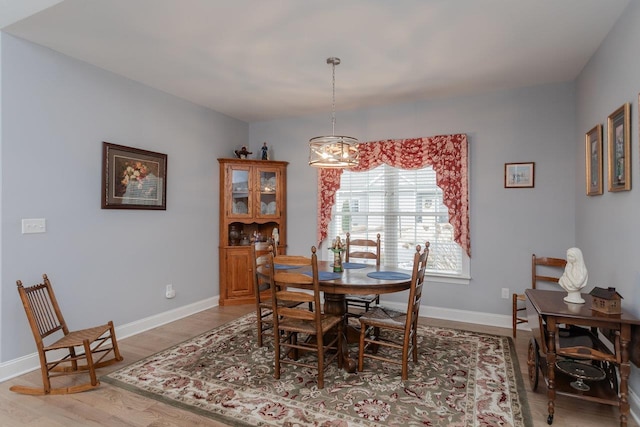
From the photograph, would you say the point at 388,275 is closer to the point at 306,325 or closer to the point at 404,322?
the point at 404,322

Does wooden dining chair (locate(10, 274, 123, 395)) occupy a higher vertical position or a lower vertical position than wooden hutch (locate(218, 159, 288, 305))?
lower

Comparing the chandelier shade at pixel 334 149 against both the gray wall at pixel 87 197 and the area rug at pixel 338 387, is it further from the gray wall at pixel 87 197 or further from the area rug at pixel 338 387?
the gray wall at pixel 87 197

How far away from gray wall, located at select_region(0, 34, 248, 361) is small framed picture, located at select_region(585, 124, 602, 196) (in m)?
4.29

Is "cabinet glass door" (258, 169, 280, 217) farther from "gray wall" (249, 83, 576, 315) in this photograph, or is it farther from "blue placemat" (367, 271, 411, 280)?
"blue placemat" (367, 271, 411, 280)

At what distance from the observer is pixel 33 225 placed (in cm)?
291

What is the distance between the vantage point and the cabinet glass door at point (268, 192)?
5.03 meters

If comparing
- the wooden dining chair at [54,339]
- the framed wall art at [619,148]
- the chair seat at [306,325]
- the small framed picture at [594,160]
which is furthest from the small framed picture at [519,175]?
the wooden dining chair at [54,339]

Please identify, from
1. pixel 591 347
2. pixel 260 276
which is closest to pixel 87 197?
pixel 260 276

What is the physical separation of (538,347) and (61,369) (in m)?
3.65

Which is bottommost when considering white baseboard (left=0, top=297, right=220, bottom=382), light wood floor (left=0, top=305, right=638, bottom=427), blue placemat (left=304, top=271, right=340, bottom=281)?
light wood floor (left=0, top=305, right=638, bottom=427)

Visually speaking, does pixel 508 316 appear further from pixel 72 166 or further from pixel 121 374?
pixel 72 166

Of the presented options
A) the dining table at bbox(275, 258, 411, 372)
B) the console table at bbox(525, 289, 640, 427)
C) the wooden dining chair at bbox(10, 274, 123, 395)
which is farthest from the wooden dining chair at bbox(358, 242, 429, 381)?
the wooden dining chair at bbox(10, 274, 123, 395)

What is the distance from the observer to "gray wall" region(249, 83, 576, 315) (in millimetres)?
3752

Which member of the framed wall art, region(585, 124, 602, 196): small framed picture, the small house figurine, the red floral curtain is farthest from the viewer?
the red floral curtain
